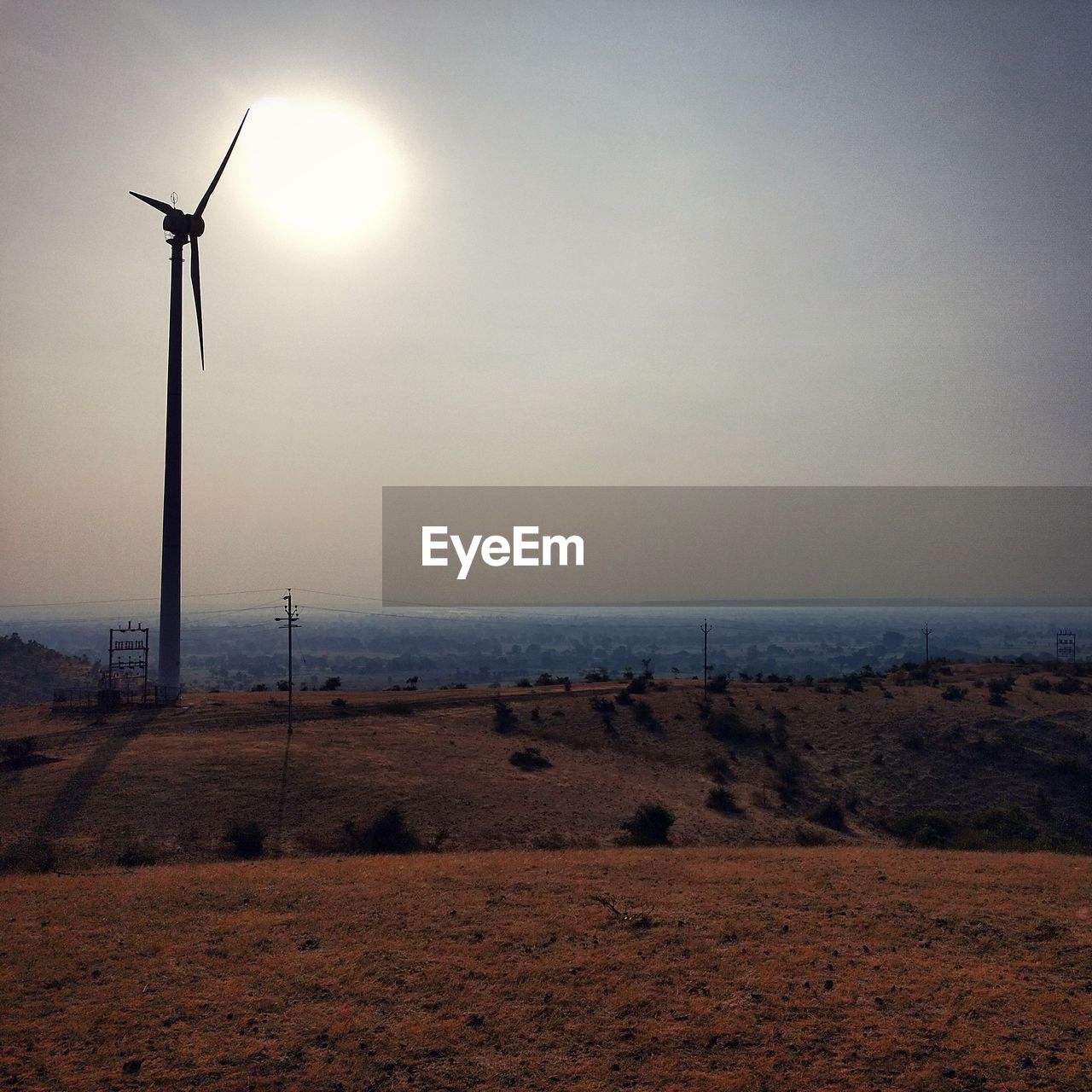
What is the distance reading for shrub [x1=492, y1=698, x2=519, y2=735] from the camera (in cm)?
5884

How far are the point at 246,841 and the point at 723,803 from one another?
993 inches

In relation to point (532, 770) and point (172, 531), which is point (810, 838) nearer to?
point (532, 770)

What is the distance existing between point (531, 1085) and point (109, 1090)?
6.63m

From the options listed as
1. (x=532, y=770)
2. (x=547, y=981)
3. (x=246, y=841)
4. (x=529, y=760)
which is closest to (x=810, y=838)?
(x=532, y=770)

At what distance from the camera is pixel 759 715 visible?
6494 cm

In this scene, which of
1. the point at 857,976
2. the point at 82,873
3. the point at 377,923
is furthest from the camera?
the point at 82,873

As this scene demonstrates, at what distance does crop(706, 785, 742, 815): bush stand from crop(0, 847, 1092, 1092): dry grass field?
1897cm

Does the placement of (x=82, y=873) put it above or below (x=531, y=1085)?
below

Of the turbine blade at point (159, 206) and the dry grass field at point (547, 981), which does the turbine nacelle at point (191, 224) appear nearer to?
the turbine blade at point (159, 206)

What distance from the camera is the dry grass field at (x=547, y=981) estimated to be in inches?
533

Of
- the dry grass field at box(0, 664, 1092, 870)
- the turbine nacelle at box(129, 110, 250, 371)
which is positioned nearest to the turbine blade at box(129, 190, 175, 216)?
the turbine nacelle at box(129, 110, 250, 371)

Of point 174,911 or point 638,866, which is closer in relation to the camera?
point 174,911

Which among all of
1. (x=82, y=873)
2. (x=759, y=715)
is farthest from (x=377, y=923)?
(x=759, y=715)

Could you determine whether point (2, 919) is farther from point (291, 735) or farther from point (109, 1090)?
point (291, 735)
